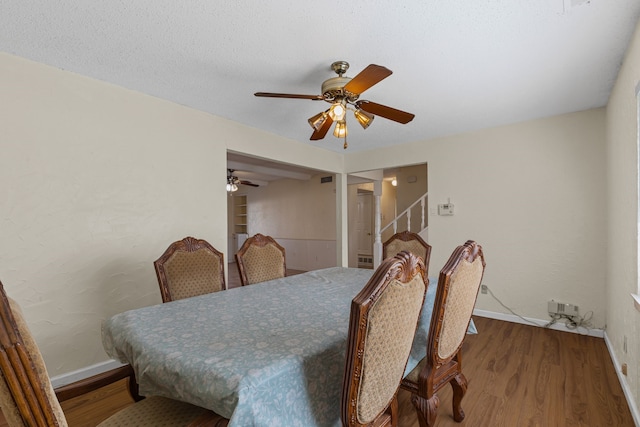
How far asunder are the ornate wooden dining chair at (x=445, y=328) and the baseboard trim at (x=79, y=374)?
7.27 feet

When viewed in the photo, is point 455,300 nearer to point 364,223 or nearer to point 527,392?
point 527,392

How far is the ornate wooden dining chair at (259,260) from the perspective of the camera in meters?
2.52

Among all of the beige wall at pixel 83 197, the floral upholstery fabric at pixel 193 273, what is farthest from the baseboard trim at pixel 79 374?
the floral upholstery fabric at pixel 193 273

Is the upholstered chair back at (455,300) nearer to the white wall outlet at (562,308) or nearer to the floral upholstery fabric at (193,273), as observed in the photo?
the floral upholstery fabric at (193,273)

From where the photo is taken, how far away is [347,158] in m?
5.07

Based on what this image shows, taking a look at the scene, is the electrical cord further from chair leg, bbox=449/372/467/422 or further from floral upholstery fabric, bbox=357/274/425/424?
floral upholstery fabric, bbox=357/274/425/424

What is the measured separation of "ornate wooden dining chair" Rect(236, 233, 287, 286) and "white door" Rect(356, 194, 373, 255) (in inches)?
205

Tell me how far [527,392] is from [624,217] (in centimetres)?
137

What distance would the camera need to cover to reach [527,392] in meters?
2.06

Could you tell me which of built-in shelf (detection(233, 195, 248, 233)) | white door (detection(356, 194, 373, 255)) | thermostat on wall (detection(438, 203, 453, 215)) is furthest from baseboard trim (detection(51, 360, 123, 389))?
built-in shelf (detection(233, 195, 248, 233))

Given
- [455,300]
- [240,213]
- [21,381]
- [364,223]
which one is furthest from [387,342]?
[240,213]

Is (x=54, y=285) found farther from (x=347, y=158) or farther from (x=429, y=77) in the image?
(x=347, y=158)

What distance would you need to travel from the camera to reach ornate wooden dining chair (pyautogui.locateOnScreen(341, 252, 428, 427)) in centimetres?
95

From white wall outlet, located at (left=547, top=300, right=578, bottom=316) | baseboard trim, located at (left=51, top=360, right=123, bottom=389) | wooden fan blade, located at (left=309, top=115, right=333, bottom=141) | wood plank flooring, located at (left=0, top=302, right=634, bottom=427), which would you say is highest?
wooden fan blade, located at (left=309, top=115, right=333, bottom=141)
